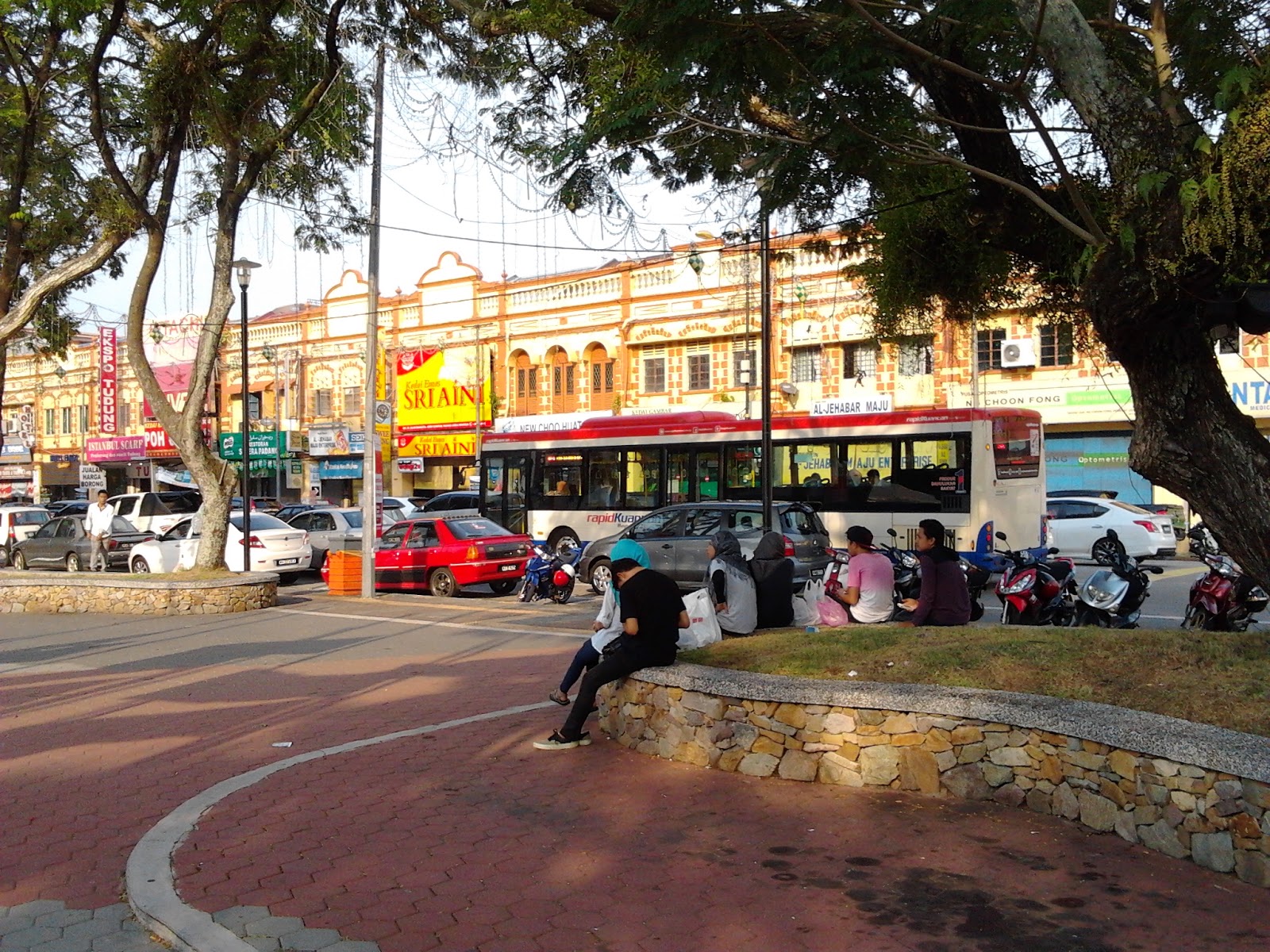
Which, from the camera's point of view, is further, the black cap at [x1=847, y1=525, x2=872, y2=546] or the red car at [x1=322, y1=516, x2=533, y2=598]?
the red car at [x1=322, y1=516, x2=533, y2=598]

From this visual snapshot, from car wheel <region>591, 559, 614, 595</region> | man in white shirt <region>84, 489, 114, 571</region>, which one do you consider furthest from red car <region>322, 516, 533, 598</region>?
man in white shirt <region>84, 489, 114, 571</region>

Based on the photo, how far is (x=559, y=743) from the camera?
770 centimetres

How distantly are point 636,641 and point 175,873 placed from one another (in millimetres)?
3158

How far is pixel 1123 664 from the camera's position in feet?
21.7

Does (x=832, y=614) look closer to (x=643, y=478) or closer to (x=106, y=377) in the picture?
(x=643, y=478)

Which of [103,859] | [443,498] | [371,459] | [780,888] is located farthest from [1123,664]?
[443,498]

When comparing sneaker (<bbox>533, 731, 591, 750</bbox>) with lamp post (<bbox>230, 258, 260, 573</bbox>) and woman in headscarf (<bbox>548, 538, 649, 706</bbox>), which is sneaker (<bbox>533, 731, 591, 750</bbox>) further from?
lamp post (<bbox>230, 258, 260, 573</bbox>)

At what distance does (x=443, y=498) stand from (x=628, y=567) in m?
25.4

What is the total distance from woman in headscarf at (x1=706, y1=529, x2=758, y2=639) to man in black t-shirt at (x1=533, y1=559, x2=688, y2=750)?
52.6 inches

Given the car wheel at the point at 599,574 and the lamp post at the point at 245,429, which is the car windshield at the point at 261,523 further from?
the car wheel at the point at 599,574

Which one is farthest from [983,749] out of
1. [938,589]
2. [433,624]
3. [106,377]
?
[106,377]

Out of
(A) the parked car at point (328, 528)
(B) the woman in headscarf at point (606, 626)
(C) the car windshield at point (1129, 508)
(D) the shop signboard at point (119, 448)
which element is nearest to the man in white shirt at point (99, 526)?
(A) the parked car at point (328, 528)

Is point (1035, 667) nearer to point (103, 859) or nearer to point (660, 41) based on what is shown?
point (660, 41)

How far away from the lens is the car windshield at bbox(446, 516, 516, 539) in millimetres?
19609
